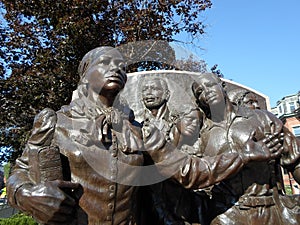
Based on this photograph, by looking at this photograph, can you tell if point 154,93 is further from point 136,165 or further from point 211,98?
point 136,165

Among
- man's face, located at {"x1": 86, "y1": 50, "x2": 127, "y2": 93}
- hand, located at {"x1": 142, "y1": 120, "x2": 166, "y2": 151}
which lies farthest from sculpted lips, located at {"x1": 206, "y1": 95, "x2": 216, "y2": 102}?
man's face, located at {"x1": 86, "y1": 50, "x2": 127, "y2": 93}

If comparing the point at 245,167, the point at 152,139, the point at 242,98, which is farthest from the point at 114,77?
the point at 242,98

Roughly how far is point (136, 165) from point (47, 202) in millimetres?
644

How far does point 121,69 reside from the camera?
2.28 metres

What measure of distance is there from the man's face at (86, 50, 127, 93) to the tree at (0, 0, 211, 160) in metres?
5.55

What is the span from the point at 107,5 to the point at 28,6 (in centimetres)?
204

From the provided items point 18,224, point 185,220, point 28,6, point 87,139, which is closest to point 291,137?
point 185,220

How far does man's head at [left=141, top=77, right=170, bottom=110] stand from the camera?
334cm

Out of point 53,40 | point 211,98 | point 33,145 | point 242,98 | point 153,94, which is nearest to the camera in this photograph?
point 33,145

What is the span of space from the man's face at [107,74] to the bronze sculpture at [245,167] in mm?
945

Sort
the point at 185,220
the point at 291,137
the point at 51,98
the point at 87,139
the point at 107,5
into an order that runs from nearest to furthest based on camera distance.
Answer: the point at 87,139 → the point at 185,220 → the point at 291,137 → the point at 51,98 → the point at 107,5

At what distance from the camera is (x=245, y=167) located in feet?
8.92

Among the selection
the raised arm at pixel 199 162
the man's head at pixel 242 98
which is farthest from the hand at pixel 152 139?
the man's head at pixel 242 98

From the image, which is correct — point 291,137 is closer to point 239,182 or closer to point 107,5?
point 239,182
